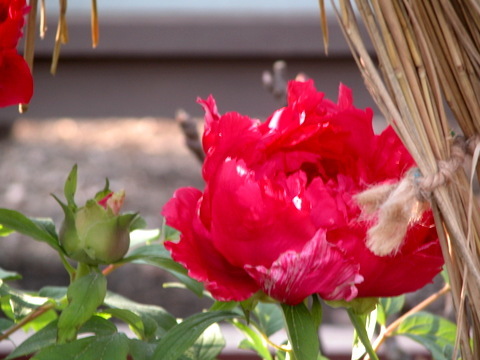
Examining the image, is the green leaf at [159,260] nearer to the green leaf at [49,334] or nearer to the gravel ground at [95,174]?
the green leaf at [49,334]

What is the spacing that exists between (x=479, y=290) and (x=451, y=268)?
2cm

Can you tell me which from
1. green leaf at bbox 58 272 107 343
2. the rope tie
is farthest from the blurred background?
the rope tie

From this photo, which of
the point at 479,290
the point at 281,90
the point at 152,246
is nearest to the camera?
the point at 479,290

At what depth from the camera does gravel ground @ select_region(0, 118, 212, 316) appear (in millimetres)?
2059

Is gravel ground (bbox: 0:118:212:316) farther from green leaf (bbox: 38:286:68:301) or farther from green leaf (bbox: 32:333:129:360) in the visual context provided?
green leaf (bbox: 32:333:129:360)

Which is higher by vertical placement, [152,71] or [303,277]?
[303,277]

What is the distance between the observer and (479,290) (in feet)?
1.45

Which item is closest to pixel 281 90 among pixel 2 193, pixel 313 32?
pixel 313 32

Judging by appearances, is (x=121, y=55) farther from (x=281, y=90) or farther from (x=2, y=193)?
(x=281, y=90)

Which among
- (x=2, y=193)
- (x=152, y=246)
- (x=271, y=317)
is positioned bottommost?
(x=2, y=193)

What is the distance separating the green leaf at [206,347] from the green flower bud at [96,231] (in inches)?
3.8

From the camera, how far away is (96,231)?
52 cm

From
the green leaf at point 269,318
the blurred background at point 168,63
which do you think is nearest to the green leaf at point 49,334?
the green leaf at point 269,318

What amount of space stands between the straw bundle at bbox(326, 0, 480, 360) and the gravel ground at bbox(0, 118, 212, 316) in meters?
1.49
